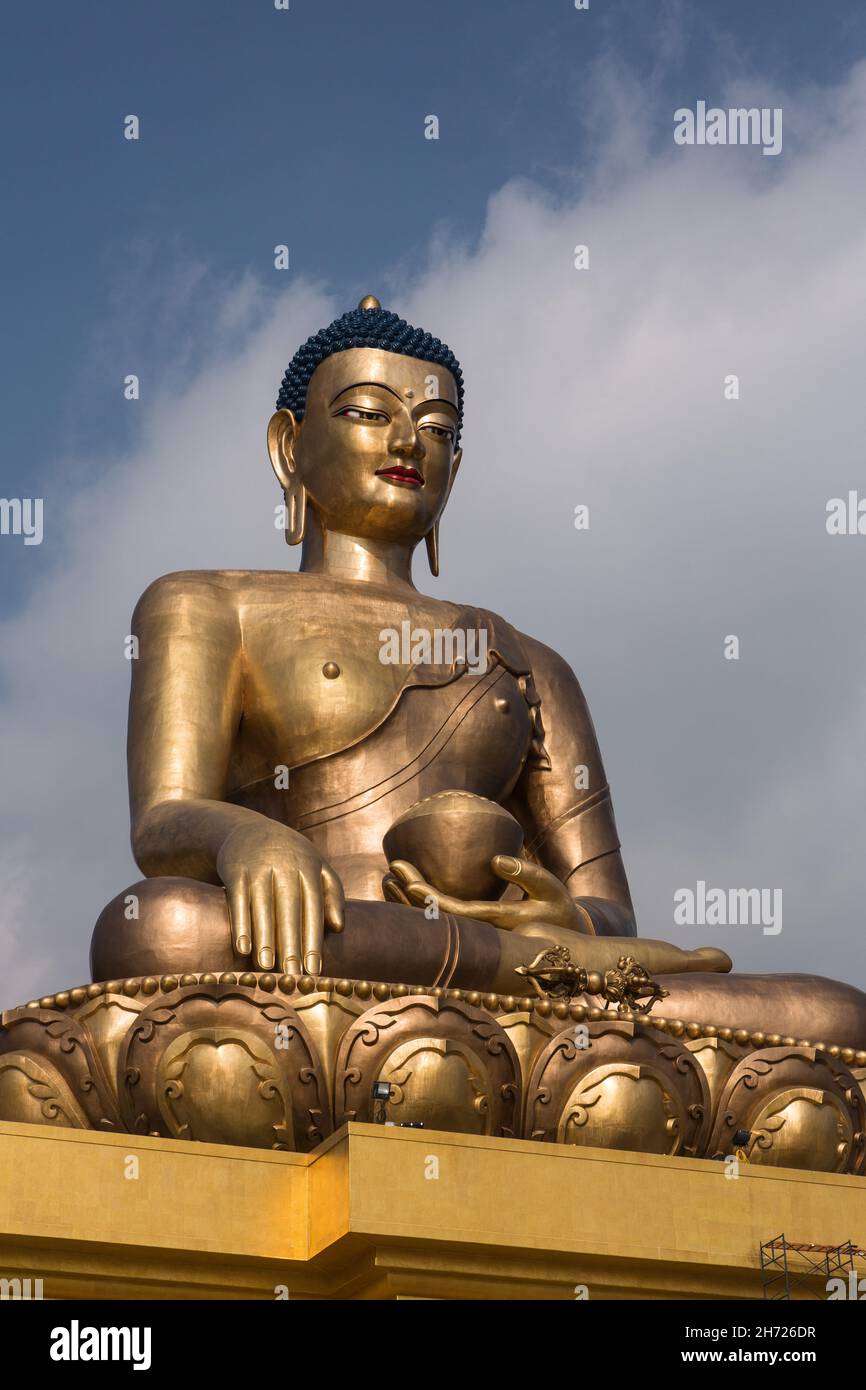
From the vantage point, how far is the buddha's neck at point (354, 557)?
415 inches

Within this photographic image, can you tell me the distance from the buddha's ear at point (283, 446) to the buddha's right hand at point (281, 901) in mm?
3032

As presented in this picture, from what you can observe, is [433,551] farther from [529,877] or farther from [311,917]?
[311,917]

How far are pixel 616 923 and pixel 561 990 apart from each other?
145 cm

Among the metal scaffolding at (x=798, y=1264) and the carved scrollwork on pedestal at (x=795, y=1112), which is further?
the carved scrollwork on pedestal at (x=795, y=1112)

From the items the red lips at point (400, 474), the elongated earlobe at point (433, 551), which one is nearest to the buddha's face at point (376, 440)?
the red lips at point (400, 474)

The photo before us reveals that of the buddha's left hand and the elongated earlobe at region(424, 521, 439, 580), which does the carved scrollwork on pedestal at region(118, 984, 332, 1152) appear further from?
the elongated earlobe at region(424, 521, 439, 580)

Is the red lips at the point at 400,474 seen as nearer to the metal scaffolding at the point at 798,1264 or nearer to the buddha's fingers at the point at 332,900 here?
the buddha's fingers at the point at 332,900

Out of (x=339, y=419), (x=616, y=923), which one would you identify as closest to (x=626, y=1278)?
(x=616, y=923)

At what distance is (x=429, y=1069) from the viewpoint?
24.7 ft

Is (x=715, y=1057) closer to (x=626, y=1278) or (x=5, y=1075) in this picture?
(x=626, y=1278)

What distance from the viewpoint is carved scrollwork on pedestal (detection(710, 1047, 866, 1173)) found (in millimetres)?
7855

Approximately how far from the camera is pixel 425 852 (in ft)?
29.3

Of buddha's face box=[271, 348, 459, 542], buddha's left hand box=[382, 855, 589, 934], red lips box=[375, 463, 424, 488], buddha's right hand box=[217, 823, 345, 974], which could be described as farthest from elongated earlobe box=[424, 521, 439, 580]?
buddha's right hand box=[217, 823, 345, 974]
